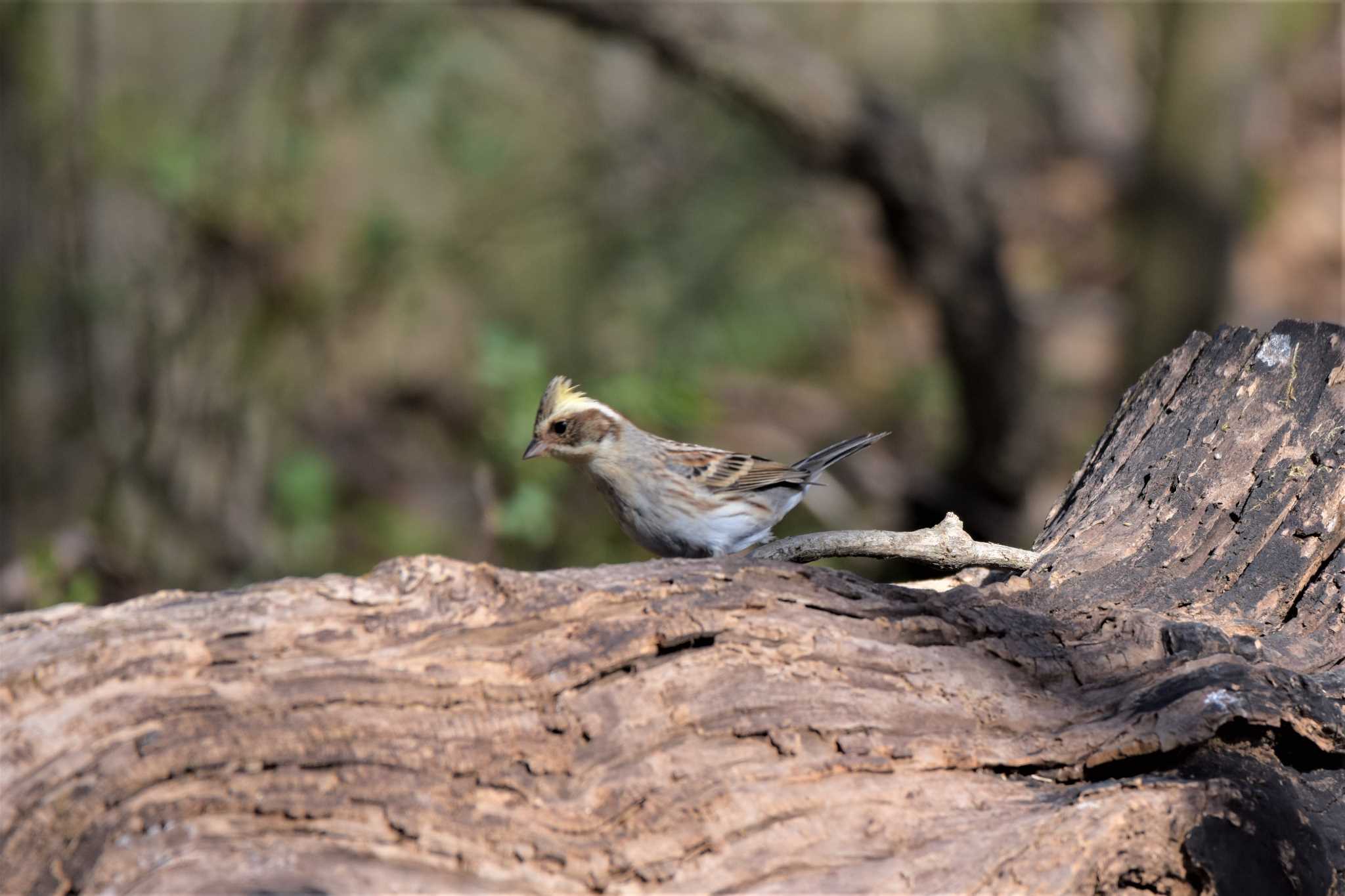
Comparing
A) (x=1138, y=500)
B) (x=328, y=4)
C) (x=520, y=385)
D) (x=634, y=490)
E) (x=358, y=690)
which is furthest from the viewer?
(x=328, y=4)

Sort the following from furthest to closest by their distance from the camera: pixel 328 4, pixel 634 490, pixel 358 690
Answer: pixel 328 4 < pixel 634 490 < pixel 358 690

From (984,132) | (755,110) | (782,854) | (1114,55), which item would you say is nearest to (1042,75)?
(1114,55)

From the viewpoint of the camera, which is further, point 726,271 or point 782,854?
point 726,271

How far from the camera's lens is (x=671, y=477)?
15.1 feet

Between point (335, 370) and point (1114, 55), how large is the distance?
11.8 m

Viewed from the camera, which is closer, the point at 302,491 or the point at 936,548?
the point at 936,548

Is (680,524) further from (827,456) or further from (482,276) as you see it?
(482,276)

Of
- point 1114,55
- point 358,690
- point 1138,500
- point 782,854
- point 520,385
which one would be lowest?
point 782,854

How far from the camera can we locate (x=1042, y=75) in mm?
17016

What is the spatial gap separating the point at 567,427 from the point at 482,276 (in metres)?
6.73

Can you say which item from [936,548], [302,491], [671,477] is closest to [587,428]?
[671,477]

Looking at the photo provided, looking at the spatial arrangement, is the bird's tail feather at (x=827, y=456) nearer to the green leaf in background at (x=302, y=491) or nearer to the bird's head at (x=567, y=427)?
the bird's head at (x=567, y=427)

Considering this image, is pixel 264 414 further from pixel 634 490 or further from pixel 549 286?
pixel 634 490

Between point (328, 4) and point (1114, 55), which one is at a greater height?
point (1114, 55)
